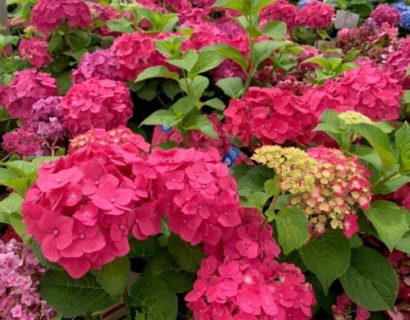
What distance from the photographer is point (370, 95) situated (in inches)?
63.6

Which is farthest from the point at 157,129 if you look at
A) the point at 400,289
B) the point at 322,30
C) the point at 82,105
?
the point at 322,30

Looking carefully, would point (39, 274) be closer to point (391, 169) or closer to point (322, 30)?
point (391, 169)

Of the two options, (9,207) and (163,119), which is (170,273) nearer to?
(9,207)

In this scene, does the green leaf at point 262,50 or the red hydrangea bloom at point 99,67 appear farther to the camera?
the red hydrangea bloom at point 99,67

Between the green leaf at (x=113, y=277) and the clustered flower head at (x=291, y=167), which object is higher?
the clustered flower head at (x=291, y=167)

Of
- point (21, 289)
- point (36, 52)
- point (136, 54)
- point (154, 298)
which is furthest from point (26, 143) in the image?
point (154, 298)

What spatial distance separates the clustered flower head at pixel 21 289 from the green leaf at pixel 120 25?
1.31 m

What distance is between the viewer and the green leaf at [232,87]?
1770 millimetres

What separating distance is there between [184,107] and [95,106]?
1.04 ft

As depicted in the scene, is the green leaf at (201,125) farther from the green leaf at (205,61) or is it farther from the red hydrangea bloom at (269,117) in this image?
the green leaf at (205,61)

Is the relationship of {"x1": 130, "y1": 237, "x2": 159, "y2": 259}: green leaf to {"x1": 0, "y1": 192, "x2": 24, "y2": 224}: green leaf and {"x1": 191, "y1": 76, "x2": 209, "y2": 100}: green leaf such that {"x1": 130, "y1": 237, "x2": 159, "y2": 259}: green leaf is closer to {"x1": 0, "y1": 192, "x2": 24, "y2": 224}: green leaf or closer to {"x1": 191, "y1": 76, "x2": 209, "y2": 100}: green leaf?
{"x1": 0, "y1": 192, "x2": 24, "y2": 224}: green leaf

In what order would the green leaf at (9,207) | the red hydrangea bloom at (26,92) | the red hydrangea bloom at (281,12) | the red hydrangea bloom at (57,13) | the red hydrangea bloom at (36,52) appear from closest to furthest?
1. the green leaf at (9,207)
2. the red hydrangea bloom at (26,92)
3. the red hydrangea bloom at (57,13)
4. the red hydrangea bloom at (36,52)
5. the red hydrangea bloom at (281,12)

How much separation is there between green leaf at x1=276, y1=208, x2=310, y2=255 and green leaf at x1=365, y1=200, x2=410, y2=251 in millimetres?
186

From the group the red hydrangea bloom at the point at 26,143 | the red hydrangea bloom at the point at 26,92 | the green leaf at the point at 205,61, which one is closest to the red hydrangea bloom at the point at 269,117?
the green leaf at the point at 205,61
